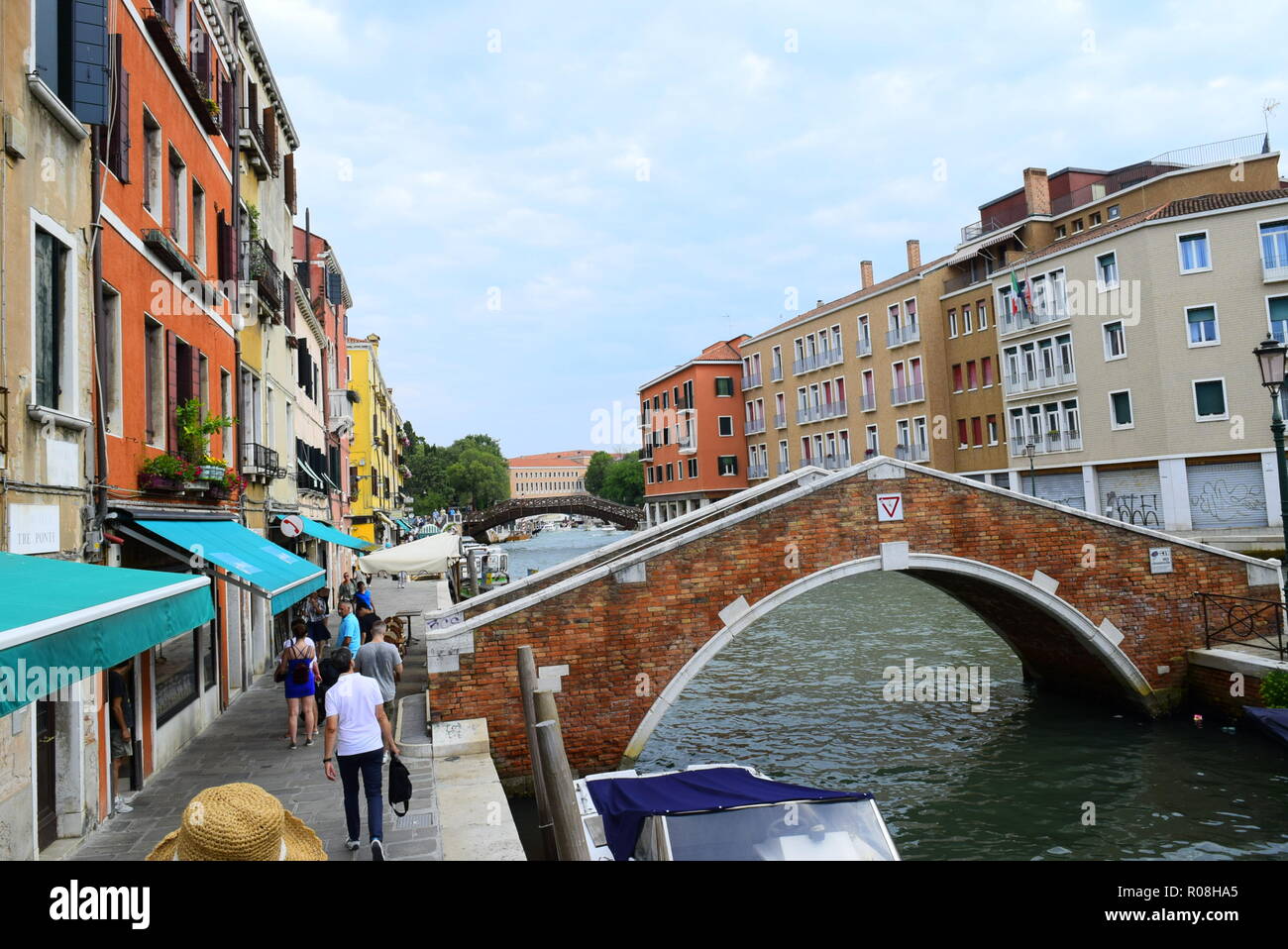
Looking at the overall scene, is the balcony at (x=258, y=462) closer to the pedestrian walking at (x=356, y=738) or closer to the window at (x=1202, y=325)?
the pedestrian walking at (x=356, y=738)

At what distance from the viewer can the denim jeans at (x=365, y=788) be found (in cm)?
630

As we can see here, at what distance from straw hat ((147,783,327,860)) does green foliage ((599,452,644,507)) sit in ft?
339

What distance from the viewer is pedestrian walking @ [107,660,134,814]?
25.4 ft

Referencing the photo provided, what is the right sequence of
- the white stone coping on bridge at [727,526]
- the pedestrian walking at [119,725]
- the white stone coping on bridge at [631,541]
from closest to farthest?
the pedestrian walking at [119,725] < the white stone coping on bridge at [727,526] < the white stone coping on bridge at [631,541]

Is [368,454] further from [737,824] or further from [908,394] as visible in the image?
[737,824]

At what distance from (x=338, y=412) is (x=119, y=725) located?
67.2 ft

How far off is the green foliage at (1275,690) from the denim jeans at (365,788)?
10.6 metres

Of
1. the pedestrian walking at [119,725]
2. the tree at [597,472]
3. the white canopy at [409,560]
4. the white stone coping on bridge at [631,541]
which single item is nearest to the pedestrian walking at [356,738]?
the pedestrian walking at [119,725]

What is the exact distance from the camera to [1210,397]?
2844 centimetres

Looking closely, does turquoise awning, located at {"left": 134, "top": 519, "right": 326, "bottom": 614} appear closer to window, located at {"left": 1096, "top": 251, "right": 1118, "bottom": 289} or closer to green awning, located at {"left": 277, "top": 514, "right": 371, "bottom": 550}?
green awning, located at {"left": 277, "top": 514, "right": 371, "bottom": 550}

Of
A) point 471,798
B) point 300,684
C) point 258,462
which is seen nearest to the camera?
point 471,798

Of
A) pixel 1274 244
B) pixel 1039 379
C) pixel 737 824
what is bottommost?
pixel 737 824

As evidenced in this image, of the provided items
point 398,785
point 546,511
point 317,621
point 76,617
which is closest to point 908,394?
point 317,621

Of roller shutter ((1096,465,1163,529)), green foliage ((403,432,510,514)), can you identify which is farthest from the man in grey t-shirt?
green foliage ((403,432,510,514))
